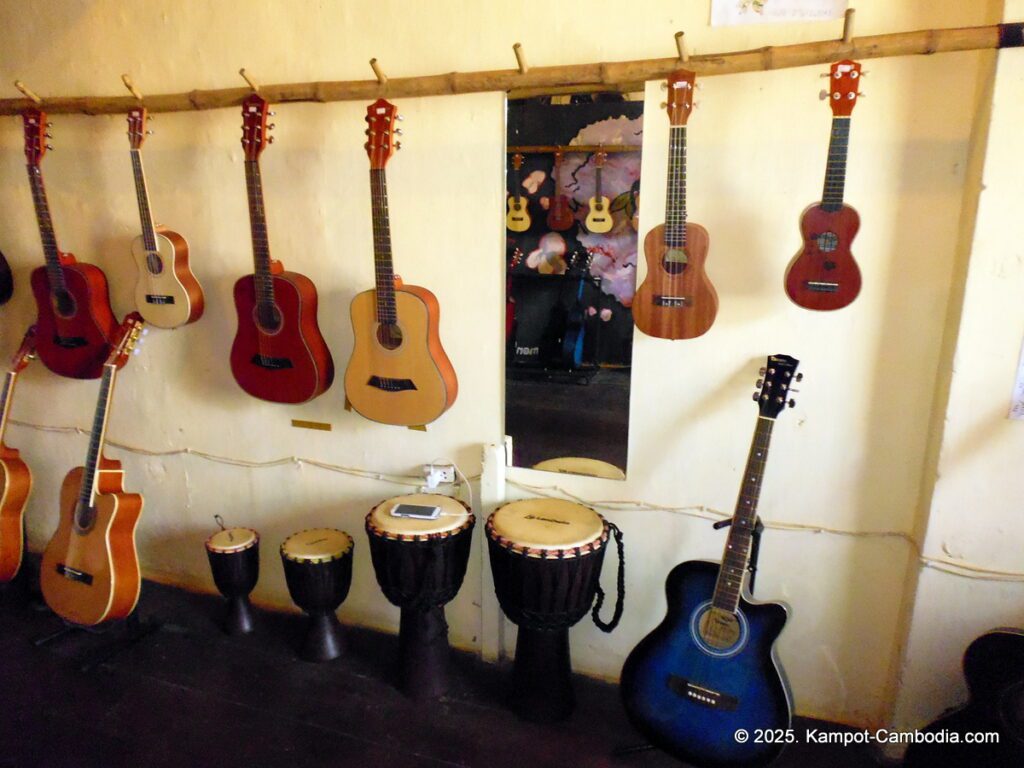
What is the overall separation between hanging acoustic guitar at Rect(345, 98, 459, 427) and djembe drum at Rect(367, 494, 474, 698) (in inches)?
12.1

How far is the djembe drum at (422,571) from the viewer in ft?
6.53

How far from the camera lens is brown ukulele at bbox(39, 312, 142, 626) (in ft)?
7.32

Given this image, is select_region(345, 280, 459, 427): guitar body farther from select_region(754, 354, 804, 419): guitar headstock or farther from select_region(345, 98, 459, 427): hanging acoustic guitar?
select_region(754, 354, 804, 419): guitar headstock

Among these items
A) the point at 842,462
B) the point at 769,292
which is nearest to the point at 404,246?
the point at 769,292

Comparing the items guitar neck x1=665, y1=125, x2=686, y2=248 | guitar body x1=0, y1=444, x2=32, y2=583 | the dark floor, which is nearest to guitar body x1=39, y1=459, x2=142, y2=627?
the dark floor

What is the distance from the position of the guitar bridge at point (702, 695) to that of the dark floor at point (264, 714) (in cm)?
30

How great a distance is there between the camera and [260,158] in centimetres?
224

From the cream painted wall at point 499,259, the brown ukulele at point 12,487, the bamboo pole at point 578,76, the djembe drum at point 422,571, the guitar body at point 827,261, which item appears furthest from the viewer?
the brown ukulele at point 12,487

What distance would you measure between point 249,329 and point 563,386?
3.52 ft

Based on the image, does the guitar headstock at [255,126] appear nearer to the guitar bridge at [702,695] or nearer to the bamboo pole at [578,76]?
the bamboo pole at [578,76]

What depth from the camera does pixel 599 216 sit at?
1967 millimetres

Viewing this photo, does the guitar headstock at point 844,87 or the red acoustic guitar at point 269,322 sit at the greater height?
the guitar headstock at point 844,87

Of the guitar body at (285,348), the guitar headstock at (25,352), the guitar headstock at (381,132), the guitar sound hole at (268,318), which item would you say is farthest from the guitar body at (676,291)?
the guitar headstock at (25,352)

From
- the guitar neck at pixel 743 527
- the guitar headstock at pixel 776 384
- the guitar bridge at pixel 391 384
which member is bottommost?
the guitar neck at pixel 743 527
